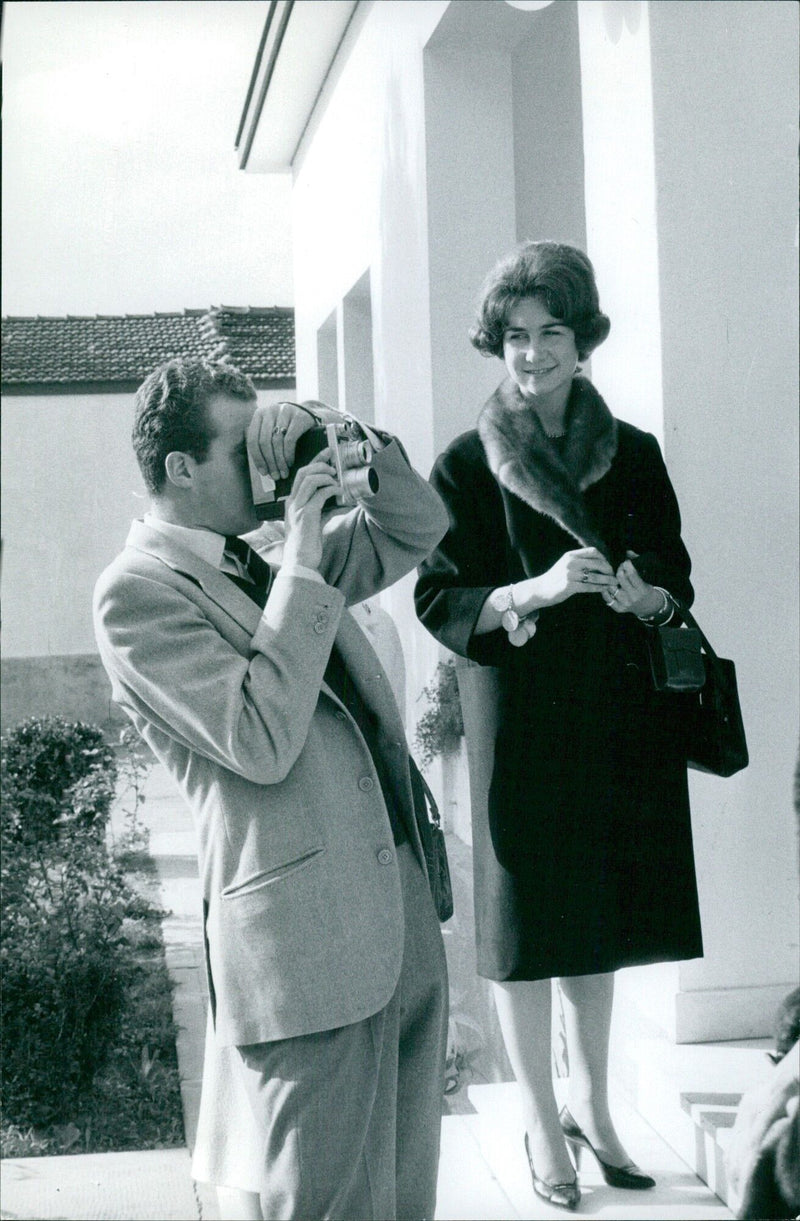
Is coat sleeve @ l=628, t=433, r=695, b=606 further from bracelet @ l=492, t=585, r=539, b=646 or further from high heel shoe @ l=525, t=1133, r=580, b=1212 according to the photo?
high heel shoe @ l=525, t=1133, r=580, b=1212

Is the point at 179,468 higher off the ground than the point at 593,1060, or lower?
higher

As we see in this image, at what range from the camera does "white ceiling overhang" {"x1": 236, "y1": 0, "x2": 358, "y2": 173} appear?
3.02m

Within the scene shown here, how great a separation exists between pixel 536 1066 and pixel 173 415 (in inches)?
52.6

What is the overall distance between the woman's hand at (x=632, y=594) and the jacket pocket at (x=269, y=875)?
722 millimetres

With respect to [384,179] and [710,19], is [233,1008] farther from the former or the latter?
[384,179]

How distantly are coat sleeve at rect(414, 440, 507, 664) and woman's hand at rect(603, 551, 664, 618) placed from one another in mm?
240

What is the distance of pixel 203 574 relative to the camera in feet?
6.68

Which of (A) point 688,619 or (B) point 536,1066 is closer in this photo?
(A) point 688,619

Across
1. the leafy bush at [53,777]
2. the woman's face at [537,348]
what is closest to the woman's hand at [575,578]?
the woman's face at [537,348]

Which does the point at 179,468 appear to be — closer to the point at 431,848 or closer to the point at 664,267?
the point at 431,848

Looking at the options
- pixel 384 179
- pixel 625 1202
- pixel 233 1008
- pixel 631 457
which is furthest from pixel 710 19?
pixel 625 1202

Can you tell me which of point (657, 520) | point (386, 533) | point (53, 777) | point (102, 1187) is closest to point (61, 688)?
point (53, 777)

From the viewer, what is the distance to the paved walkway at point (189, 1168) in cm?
249

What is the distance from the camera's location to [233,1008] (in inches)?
76.8
